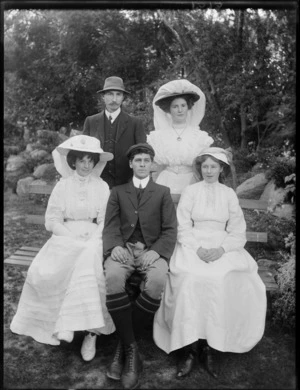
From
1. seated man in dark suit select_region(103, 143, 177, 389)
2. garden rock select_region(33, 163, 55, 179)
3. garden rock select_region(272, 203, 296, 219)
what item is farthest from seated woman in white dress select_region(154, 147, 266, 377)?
garden rock select_region(33, 163, 55, 179)

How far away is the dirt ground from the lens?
292cm

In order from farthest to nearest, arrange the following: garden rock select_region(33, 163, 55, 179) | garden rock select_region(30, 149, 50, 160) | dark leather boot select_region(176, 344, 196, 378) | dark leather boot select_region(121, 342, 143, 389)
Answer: garden rock select_region(30, 149, 50, 160) < garden rock select_region(33, 163, 55, 179) < dark leather boot select_region(176, 344, 196, 378) < dark leather boot select_region(121, 342, 143, 389)

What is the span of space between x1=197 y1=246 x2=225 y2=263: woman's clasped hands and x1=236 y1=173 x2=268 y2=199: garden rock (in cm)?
223

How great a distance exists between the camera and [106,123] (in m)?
4.04

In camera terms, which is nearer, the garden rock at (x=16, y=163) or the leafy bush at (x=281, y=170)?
the leafy bush at (x=281, y=170)

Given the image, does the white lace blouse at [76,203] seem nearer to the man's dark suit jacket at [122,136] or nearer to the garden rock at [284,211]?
the man's dark suit jacket at [122,136]

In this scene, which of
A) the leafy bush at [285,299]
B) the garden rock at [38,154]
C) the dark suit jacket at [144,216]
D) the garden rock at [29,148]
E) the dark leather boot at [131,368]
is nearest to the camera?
the dark leather boot at [131,368]

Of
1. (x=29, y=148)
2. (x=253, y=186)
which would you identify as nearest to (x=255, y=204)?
(x=253, y=186)

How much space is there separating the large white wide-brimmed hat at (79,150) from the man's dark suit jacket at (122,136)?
0.96 ft

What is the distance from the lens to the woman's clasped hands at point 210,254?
10.4 feet

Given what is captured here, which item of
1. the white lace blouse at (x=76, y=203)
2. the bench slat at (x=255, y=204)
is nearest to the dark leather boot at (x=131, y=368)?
the white lace blouse at (x=76, y=203)

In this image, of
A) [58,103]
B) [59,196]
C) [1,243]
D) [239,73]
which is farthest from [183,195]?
[58,103]

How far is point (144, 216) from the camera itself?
3322 millimetres

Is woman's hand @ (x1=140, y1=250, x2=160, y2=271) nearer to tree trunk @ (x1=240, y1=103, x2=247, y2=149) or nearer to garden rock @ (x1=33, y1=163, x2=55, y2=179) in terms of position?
tree trunk @ (x1=240, y1=103, x2=247, y2=149)
